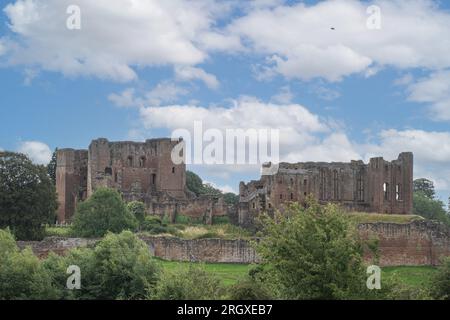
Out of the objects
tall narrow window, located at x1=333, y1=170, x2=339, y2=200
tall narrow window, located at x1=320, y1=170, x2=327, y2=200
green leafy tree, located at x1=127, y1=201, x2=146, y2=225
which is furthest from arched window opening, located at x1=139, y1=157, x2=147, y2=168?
tall narrow window, located at x1=333, y1=170, x2=339, y2=200

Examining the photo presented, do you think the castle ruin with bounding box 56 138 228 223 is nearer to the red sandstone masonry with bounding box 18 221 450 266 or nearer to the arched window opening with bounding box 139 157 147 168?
the arched window opening with bounding box 139 157 147 168

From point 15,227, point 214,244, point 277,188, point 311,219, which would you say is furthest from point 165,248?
point 311,219

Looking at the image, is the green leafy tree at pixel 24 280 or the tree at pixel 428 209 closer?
the green leafy tree at pixel 24 280

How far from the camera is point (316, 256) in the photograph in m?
32.4

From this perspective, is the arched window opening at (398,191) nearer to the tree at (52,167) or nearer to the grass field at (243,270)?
the grass field at (243,270)

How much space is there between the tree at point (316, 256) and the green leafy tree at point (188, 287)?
8.82 ft

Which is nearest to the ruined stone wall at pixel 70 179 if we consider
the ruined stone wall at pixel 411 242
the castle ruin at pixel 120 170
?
the castle ruin at pixel 120 170

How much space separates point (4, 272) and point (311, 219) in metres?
14.6

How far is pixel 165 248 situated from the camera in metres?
57.5

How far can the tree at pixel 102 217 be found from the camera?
2386 inches

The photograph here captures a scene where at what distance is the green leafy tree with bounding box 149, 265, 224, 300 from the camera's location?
31.9 m

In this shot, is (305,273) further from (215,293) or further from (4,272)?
(4,272)

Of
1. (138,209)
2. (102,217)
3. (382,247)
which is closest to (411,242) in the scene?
(382,247)

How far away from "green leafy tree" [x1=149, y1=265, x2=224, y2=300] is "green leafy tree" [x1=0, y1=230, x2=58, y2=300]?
5383 mm
